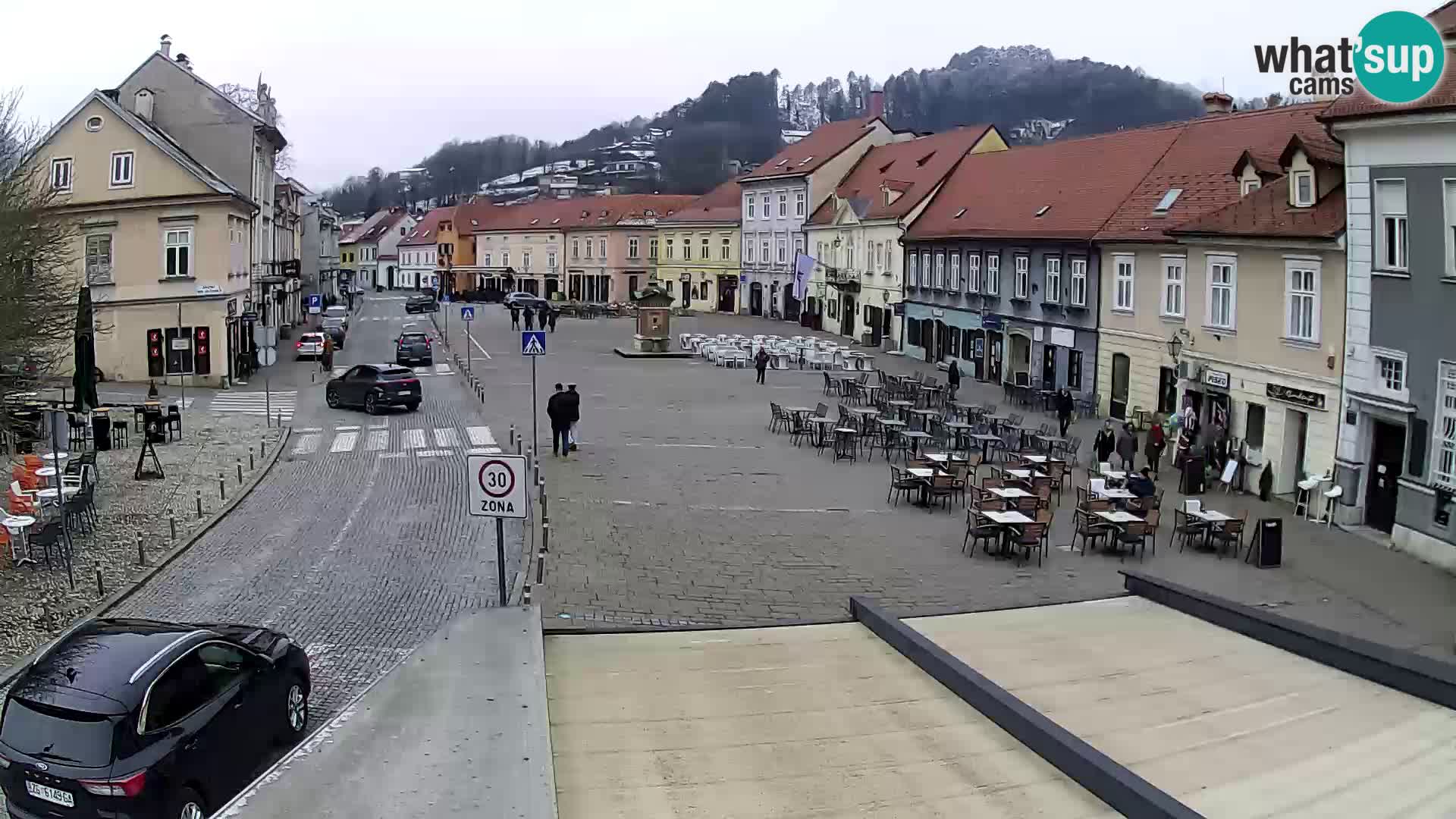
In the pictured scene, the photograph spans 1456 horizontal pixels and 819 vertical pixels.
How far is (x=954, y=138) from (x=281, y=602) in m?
50.0

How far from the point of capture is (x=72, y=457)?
26.1m

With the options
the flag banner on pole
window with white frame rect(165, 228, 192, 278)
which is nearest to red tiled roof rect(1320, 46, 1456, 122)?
window with white frame rect(165, 228, 192, 278)

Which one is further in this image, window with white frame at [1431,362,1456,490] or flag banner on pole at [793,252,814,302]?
flag banner on pole at [793,252,814,302]

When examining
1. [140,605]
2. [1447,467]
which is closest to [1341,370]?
[1447,467]

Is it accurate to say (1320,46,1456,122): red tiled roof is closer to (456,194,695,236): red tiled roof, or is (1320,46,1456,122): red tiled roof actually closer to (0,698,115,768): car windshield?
(0,698,115,768): car windshield

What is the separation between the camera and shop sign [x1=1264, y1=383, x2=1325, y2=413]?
78.1ft

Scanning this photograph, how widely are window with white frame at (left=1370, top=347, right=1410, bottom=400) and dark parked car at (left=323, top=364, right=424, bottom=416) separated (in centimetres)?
2512

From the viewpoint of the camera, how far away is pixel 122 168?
131ft

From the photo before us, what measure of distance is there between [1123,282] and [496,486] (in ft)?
90.5

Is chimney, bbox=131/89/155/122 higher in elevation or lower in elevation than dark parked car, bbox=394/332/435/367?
higher

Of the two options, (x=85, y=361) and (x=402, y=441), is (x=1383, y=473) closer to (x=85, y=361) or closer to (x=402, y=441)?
(x=402, y=441)

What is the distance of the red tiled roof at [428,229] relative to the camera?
12794cm

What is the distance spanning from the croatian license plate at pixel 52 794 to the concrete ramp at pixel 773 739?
3465mm

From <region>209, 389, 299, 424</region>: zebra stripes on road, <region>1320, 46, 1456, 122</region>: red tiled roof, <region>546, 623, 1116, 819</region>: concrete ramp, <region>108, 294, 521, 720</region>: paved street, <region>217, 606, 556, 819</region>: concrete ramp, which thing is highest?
<region>1320, 46, 1456, 122</region>: red tiled roof
